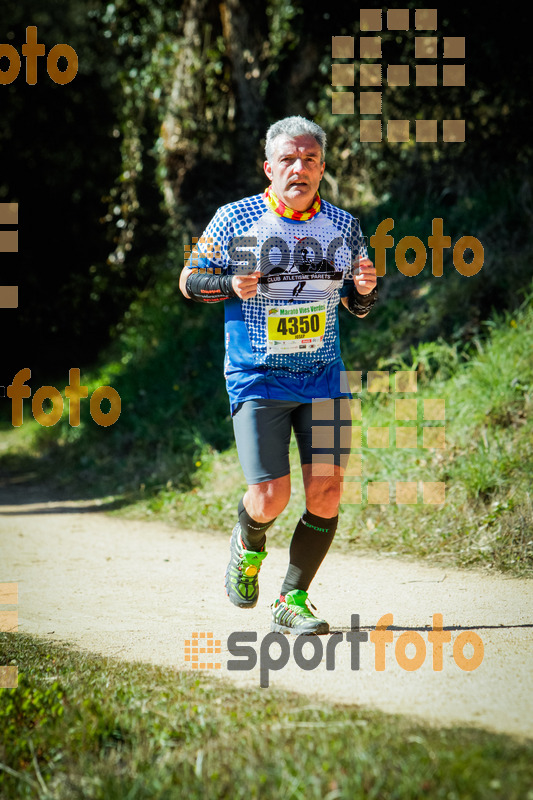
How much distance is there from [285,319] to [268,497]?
32.2 inches

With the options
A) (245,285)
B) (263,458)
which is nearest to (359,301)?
(245,285)

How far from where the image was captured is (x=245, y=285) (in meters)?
3.72

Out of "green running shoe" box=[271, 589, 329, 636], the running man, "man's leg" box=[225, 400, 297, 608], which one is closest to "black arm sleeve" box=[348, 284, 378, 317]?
the running man

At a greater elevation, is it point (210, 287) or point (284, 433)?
point (210, 287)

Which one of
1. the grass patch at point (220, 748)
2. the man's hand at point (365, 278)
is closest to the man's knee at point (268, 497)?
the grass patch at point (220, 748)

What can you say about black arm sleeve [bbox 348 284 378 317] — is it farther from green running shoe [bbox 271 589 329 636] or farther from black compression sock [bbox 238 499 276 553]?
green running shoe [bbox 271 589 329 636]

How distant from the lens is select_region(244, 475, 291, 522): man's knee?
156 inches

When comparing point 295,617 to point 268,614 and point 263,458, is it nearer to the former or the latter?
point 268,614

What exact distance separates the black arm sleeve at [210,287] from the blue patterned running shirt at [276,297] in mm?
102

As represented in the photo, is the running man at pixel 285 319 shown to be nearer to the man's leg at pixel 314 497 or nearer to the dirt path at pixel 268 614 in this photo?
the man's leg at pixel 314 497

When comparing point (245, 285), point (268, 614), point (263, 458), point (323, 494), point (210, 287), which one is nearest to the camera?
point (245, 285)

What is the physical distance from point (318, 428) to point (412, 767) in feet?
6.11

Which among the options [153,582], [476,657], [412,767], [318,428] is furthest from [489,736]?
[153,582]

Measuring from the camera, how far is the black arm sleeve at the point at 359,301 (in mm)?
4105
